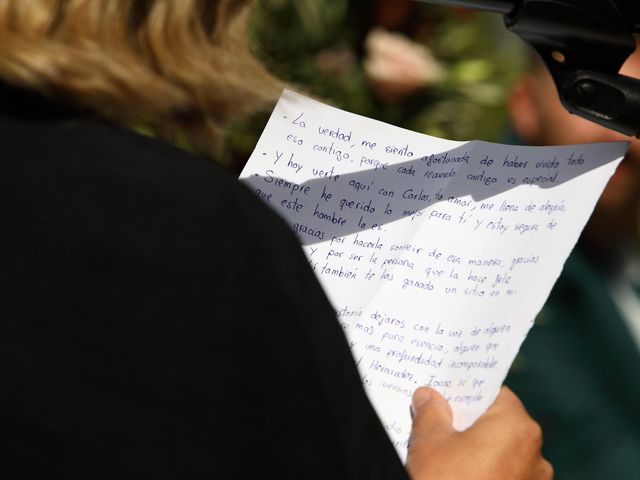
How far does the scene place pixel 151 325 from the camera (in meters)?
0.58

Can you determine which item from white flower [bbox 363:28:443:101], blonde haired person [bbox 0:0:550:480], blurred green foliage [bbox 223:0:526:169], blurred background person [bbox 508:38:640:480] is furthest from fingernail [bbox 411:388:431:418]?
white flower [bbox 363:28:443:101]

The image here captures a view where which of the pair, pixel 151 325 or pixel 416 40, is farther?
pixel 416 40

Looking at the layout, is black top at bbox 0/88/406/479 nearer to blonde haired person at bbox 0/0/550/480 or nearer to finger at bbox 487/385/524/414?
blonde haired person at bbox 0/0/550/480

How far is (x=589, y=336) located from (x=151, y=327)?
148 cm

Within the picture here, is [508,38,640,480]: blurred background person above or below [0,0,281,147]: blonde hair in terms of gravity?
below

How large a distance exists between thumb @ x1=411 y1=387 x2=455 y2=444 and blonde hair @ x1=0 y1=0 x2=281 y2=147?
41cm

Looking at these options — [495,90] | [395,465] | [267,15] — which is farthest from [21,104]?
[495,90]

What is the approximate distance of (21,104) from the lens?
2.10 feet

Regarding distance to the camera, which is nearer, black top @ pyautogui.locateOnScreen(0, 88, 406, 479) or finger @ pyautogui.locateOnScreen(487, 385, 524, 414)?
black top @ pyautogui.locateOnScreen(0, 88, 406, 479)

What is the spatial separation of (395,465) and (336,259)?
0.39 m

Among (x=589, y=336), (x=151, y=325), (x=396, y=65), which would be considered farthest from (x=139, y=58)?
(x=396, y=65)

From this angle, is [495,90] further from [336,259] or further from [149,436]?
[149,436]

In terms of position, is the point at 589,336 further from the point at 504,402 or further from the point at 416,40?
the point at 416,40

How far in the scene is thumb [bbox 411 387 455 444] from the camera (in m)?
0.93
